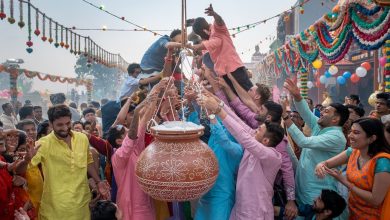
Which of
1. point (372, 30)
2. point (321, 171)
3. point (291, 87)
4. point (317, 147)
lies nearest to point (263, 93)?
A: point (291, 87)

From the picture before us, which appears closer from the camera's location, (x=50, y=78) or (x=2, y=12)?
(x=2, y=12)

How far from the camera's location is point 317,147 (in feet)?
9.23

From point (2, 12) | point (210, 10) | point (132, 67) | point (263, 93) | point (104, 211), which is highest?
point (2, 12)

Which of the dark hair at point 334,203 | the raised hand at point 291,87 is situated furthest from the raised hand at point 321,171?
the raised hand at point 291,87

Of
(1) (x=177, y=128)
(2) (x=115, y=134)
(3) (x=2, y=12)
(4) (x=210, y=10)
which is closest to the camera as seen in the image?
(1) (x=177, y=128)

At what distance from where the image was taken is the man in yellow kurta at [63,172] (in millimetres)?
2566

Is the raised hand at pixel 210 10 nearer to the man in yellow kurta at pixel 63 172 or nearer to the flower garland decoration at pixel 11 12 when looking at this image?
the man in yellow kurta at pixel 63 172

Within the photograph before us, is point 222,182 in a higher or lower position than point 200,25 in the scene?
lower

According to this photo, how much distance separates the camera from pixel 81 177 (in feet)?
8.84

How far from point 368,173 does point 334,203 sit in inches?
15.2

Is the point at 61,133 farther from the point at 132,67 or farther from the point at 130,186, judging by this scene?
the point at 132,67

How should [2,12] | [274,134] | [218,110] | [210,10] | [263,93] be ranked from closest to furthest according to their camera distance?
[218,110], [274,134], [210,10], [263,93], [2,12]

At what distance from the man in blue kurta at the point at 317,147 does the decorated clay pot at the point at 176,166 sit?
1186mm

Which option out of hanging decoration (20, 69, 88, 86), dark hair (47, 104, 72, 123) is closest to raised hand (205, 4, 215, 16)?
dark hair (47, 104, 72, 123)
